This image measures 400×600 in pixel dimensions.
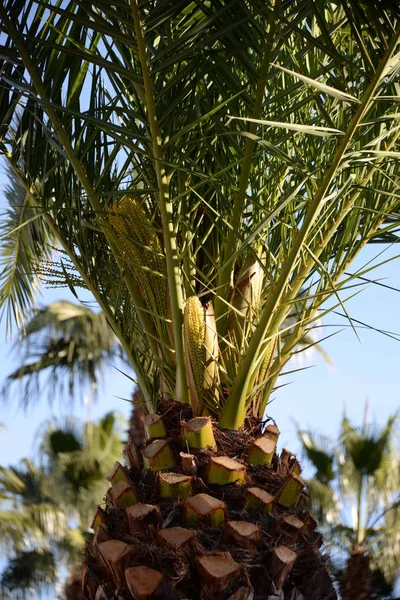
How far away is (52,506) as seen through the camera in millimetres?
10508

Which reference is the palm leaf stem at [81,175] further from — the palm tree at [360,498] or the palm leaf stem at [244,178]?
the palm tree at [360,498]

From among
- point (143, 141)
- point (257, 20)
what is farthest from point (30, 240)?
point (257, 20)

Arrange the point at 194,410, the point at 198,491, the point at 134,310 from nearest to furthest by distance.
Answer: the point at 198,491, the point at 194,410, the point at 134,310

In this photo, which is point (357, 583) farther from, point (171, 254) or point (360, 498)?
point (171, 254)

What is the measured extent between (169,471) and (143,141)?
4.01ft

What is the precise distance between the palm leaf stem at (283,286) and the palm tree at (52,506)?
7.68m

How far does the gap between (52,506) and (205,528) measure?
849 cm

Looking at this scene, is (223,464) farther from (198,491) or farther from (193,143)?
(193,143)

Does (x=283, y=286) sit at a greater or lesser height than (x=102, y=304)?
lesser

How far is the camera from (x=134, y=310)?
10.9ft

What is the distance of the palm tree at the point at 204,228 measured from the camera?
8.17 ft

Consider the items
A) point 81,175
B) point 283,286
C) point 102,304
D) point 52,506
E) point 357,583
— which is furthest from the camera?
point 52,506

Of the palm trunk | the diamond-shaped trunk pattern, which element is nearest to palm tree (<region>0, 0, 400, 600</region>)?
the diamond-shaped trunk pattern

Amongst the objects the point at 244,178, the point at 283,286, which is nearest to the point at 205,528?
the point at 283,286
